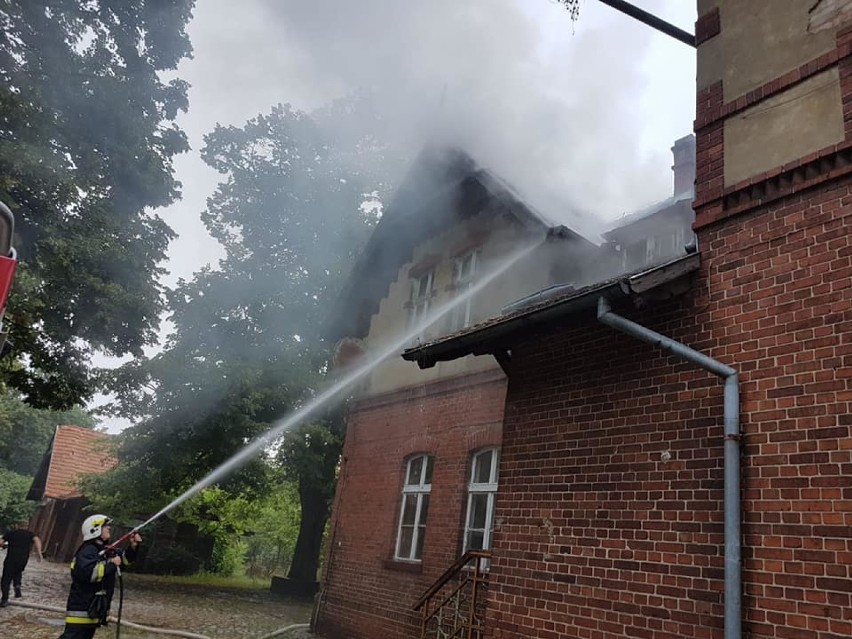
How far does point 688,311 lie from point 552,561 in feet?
7.33

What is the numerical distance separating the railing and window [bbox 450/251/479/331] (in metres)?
3.99

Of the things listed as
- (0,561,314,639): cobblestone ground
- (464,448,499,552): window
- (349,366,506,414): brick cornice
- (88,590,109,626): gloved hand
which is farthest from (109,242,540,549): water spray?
(464,448,499,552): window

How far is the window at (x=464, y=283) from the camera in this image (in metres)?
10.9

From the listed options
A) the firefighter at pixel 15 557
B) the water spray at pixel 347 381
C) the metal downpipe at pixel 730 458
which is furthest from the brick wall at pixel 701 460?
the firefighter at pixel 15 557

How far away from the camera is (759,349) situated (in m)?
4.29

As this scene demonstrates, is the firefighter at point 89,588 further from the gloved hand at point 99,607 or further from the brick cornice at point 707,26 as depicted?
the brick cornice at point 707,26

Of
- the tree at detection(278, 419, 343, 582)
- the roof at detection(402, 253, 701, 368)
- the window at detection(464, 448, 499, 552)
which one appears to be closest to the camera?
the roof at detection(402, 253, 701, 368)

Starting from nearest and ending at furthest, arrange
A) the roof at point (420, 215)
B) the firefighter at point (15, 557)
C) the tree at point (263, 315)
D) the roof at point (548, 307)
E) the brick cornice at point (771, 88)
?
the brick cornice at point (771, 88) < the roof at point (548, 307) < the roof at point (420, 215) < the firefighter at point (15, 557) < the tree at point (263, 315)

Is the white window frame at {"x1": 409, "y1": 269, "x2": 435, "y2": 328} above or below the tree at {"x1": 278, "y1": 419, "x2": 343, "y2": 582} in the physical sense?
above

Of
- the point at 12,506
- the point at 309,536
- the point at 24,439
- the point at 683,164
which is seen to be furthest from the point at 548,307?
the point at 24,439

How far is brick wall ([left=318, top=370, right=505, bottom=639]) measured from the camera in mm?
9398

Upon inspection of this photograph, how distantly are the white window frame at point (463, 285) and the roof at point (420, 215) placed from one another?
0.84 m

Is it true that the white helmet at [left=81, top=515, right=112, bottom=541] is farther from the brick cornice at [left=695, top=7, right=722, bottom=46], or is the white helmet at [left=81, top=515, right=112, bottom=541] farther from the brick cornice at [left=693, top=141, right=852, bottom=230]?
the brick cornice at [left=695, top=7, right=722, bottom=46]

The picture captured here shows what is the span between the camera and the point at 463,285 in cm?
1134
